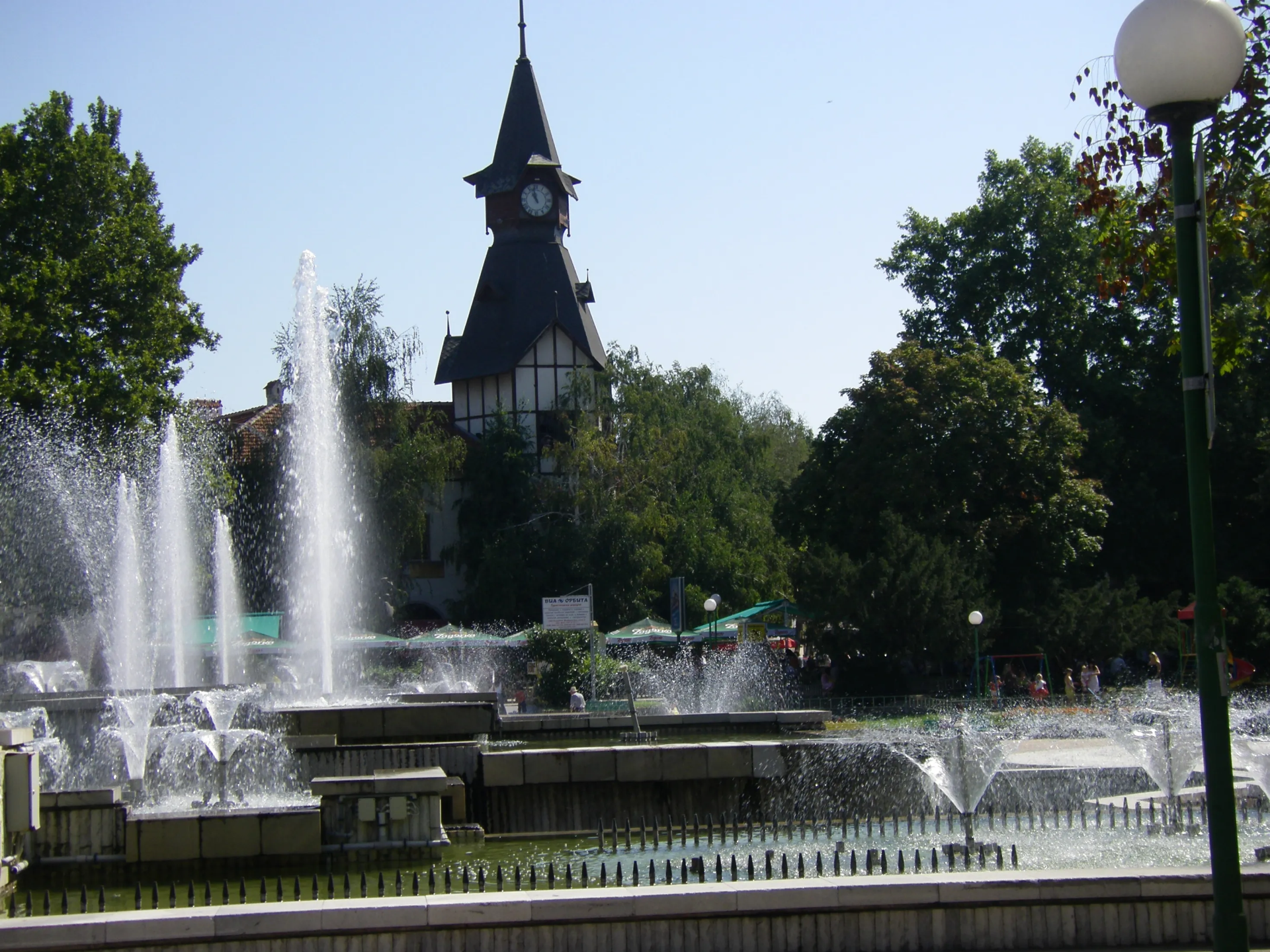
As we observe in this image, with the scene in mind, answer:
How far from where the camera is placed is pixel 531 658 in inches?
1267

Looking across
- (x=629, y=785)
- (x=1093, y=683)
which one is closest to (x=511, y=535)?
(x=1093, y=683)

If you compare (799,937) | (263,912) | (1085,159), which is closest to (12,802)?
(263,912)

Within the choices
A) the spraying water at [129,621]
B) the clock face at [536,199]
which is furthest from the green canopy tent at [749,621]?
the clock face at [536,199]

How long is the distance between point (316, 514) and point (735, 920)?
18637 mm

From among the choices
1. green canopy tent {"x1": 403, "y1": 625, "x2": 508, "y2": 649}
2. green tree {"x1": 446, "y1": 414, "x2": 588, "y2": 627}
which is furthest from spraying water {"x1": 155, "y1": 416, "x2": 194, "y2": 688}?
green tree {"x1": 446, "y1": 414, "x2": 588, "y2": 627}

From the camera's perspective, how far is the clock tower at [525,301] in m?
57.5

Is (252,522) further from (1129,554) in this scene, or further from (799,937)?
(799,937)

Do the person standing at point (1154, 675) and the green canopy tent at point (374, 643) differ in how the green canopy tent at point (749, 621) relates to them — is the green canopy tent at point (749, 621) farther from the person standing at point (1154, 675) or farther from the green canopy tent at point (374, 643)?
the green canopy tent at point (374, 643)

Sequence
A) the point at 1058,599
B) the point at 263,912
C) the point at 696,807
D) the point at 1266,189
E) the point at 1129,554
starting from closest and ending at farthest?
A: the point at 263,912 → the point at 1266,189 → the point at 696,807 → the point at 1058,599 → the point at 1129,554

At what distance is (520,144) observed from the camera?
61.6 meters

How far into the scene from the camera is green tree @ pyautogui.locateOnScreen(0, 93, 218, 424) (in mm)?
32844

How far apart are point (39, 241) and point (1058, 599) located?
27259 mm

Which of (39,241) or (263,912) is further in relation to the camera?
(39,241)

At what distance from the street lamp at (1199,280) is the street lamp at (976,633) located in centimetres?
2712
